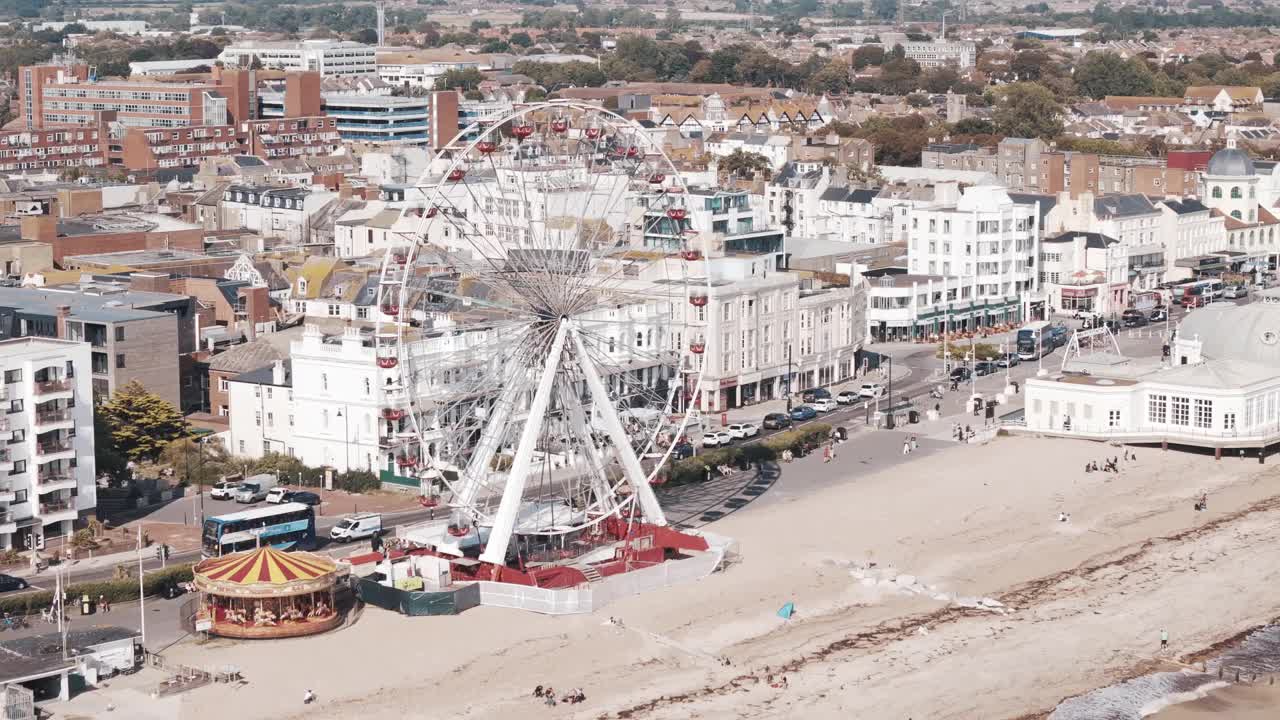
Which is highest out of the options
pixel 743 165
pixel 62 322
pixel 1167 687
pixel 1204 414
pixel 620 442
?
pixel 743 165

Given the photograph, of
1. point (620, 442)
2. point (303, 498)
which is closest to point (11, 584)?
point (303, 498)

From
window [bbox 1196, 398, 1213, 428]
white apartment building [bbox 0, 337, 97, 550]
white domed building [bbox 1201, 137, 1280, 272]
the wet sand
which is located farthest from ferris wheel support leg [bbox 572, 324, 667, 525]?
white domed building [bbox 1201, 137, 1280, 272]

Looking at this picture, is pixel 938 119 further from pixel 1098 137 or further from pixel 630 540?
pixel 630 540

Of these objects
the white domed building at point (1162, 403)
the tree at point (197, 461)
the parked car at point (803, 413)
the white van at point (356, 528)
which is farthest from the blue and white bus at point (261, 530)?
the white domed building at point (1162, 403)

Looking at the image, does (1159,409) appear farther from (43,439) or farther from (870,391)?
(43,439)

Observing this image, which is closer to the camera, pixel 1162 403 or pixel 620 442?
pixel 620 442

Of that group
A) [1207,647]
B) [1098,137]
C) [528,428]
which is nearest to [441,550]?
[528,428]

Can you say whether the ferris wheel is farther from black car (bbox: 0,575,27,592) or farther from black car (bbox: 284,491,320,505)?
black car (bbox: 0,575,27,592)
